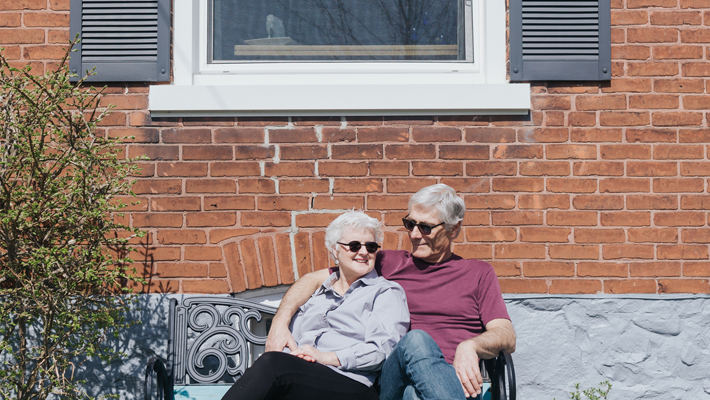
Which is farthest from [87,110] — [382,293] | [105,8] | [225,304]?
[382,293]

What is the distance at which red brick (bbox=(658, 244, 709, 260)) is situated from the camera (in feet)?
10.1

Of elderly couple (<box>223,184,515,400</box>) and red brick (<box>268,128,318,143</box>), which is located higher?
red brick (<box>268,128,318,143</box>)

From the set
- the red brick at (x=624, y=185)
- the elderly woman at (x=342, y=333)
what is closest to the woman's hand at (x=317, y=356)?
the elderly woman at (x=342, y=333)

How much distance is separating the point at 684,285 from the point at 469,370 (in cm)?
161

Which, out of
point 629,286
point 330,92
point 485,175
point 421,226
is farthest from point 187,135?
point 629,286

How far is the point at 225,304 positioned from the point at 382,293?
871 mm

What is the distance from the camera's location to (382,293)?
2.52m

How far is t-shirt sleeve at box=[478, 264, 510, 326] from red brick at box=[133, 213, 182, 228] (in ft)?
5.36

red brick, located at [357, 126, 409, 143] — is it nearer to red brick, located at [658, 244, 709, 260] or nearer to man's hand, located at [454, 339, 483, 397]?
man's hand, located at [454, 339, 483, 397]

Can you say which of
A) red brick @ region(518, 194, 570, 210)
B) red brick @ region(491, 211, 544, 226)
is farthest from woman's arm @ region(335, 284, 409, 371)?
red brick @ region(518, 194, 570, 210)

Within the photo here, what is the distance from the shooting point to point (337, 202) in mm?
3105

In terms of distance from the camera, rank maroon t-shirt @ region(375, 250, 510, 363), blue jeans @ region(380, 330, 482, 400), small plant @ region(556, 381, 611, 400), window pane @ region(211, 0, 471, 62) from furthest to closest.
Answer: window pane @ region(211, 0, 471, 62) → small plant @ region(556, 381, 611, 400) → maroon t-shirt @ region(375, 250, 510, 363) → blue jeans @ region(380, 330, 482, 400)

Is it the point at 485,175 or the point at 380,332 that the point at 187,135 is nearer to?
the point at 380,332

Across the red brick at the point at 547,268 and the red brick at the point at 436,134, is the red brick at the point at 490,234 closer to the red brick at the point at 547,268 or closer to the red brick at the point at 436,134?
the red brick at the point at 547,268
